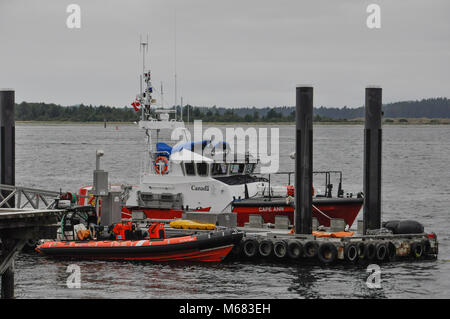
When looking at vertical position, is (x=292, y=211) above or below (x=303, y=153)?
below

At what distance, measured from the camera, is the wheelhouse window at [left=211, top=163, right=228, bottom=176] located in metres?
29.3

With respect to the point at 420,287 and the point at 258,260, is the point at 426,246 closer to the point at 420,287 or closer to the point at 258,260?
the point at 420,287

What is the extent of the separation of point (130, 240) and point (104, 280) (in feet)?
7.71

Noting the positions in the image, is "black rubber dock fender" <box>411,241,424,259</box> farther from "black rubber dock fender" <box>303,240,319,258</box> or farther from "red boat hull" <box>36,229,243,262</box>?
"red boat hull" <box>36,229,243,262</box>

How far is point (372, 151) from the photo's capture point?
79.4 ft

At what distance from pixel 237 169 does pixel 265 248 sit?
5.48 meters

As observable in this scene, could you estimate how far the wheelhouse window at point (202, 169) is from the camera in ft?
95.5

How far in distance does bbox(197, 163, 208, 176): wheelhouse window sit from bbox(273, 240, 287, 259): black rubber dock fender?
528 cm

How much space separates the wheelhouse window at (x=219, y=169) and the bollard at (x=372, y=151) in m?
6.52

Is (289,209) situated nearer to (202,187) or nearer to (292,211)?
(292,211)

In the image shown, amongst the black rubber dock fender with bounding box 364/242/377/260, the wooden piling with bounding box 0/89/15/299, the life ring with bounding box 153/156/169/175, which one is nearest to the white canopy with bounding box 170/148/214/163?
the life ring with bounding box 153/156/169/175

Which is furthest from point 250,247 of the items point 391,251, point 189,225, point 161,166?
point 161,166

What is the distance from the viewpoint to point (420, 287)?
22.9 metres
